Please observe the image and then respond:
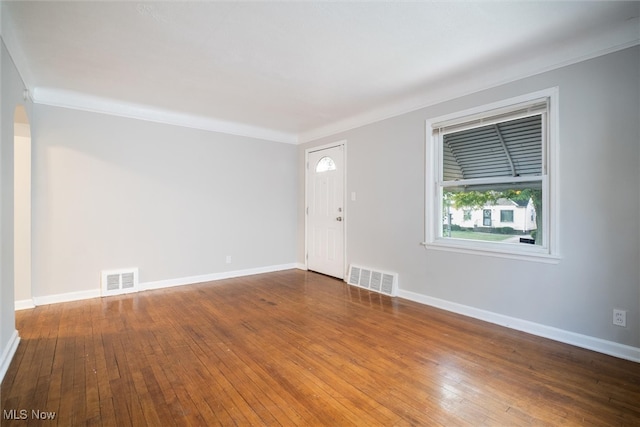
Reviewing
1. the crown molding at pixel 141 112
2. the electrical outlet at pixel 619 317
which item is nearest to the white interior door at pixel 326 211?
the crown molding at pixel 141 112

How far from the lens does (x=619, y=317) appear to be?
7.66 feet

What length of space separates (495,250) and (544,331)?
80 cm

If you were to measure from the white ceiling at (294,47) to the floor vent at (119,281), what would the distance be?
2.11 m

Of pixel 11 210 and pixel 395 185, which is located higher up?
pixel 395 185

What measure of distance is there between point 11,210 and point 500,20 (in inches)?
158

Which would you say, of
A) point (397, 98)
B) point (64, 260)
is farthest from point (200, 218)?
point (397, 98)

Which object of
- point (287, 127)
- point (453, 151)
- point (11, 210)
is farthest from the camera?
point (287, 127)

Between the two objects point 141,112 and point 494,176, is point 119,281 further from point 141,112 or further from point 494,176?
point 494,176

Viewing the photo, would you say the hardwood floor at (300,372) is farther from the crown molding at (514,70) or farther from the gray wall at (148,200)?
the crown molding at (514,70)

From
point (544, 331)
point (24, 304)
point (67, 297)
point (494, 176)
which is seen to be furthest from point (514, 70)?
point (24, 304)

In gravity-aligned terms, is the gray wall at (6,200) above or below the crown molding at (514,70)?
below

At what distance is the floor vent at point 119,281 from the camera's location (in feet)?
12.7

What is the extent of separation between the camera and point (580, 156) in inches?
99.1

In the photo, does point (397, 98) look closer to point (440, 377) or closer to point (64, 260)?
point (440, 377)
